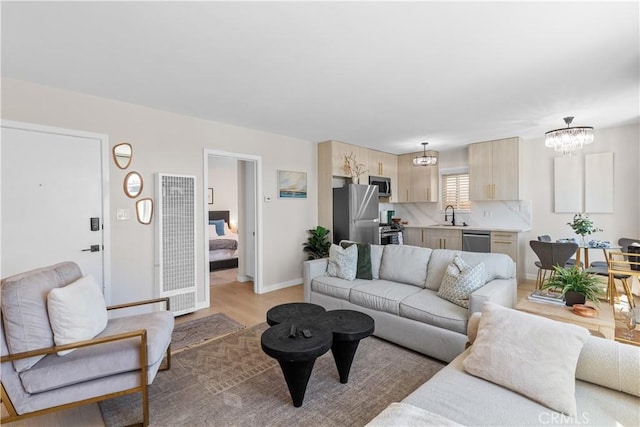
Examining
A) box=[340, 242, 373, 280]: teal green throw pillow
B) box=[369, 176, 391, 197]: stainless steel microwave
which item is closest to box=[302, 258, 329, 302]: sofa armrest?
box=[340, 242, 373, 280]: teal green throw pillow

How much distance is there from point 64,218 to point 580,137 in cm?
564

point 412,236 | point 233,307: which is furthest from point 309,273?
point 412,236

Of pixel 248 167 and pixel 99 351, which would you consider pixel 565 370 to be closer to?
pixel 99 351

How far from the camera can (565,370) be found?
1.34 m

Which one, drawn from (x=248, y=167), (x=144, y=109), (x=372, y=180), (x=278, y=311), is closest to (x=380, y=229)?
(x=372, y=180)

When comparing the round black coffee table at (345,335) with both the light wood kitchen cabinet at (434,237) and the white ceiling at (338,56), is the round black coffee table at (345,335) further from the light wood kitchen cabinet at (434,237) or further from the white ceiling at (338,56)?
the light wood kitchen cabinet at (434,237)

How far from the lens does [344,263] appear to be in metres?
3.57

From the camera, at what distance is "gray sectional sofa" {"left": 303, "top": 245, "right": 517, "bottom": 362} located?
96.9 inches

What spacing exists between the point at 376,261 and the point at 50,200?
3.45 metres

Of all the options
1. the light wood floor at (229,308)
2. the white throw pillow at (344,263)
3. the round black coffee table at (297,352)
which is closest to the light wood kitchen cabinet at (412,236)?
the light wood floor at (229,308)

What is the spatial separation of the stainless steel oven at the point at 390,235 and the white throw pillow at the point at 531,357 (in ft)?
14.2

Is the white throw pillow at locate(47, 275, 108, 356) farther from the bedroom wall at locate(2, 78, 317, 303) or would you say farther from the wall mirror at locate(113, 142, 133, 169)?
the wall mirror at locate(113, 142, 133, 169)

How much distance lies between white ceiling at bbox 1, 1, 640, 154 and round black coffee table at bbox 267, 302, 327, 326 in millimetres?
2086

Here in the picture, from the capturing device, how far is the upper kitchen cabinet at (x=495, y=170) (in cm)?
511
